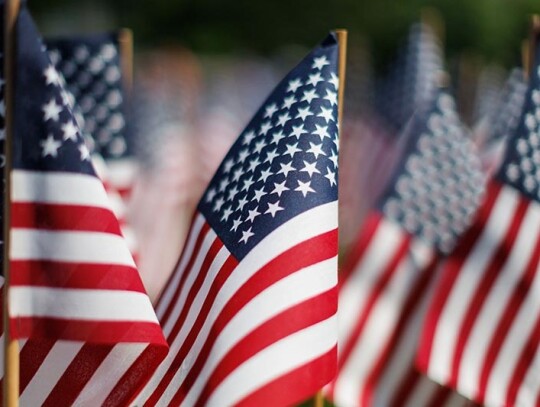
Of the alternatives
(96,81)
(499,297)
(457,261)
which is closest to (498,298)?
(499,297)

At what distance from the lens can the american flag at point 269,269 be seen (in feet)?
11.6

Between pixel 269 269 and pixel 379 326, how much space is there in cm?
217

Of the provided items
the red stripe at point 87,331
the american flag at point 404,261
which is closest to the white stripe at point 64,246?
the red stripe at point 87,331

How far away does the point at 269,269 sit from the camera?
145 inches

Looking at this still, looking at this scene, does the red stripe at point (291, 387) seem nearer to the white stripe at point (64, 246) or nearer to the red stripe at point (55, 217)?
the white stripe at point (64, 246)

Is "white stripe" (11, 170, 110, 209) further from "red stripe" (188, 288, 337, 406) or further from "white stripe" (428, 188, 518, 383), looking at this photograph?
"white stripe" (428, 188, 518, 383)

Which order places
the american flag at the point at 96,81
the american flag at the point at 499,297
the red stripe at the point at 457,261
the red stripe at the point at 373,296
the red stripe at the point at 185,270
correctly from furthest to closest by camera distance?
1. the american flag at the point at 96,81
2. the red stripe at the point at 373,296
3. the red stripe at the point at 457,261
4. the american flag at the point at 499,297
5. the red stripe at the point at 185,270

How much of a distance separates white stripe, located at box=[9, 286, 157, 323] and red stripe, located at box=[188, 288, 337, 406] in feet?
1.08

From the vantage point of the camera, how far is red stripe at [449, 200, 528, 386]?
16.0 ft

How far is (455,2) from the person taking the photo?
32.2 metres

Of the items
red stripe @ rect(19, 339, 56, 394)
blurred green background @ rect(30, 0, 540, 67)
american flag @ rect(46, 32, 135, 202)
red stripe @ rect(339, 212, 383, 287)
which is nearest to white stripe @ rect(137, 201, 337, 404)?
red stripe @ rect(19, 339, 56, 394)

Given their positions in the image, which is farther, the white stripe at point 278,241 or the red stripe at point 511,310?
the red stripe at point 511,310

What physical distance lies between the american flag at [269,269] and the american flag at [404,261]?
1.60 metres

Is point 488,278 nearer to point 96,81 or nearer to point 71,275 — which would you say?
point 71,275
